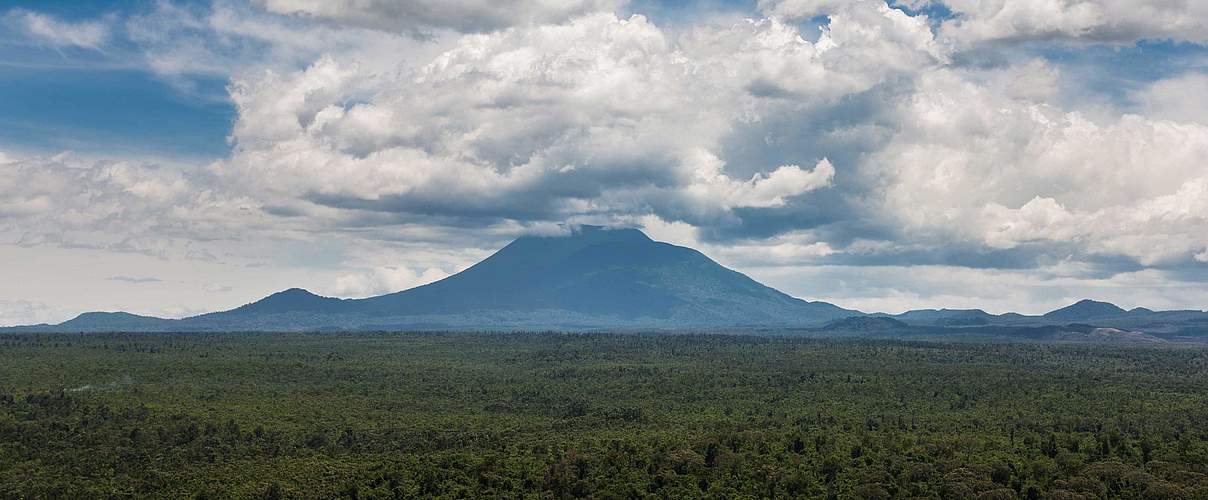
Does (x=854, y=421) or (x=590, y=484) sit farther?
(x=854, y=421)

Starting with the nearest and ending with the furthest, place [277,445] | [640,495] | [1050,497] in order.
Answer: [1050,497] → [640,495] → [277,445]

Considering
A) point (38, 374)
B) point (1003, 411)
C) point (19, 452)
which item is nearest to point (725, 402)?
point (1003, 411)

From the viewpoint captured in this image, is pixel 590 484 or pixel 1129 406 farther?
pixel 1129 406

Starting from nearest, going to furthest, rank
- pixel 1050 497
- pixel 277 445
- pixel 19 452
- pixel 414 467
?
pixel 1050 497
pixel 414 467
pixel 19 452
pixel 277 445

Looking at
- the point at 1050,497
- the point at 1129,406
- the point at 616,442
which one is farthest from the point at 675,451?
the point at 1129,406

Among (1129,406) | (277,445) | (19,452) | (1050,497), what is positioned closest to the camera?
(1050,497)

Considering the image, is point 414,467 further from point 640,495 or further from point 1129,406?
point 1129,406

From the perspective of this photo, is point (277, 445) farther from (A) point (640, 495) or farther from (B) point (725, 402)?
(B) point (725, 402)

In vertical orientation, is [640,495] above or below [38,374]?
below

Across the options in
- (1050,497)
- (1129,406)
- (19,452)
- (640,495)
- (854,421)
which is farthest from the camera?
(1129,406)
